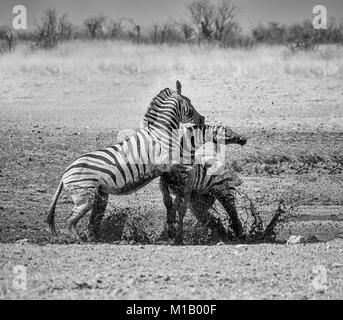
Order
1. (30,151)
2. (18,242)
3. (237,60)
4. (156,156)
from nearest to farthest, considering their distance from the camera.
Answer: (18,242)
(156,156)
(30,151)
(237,60)

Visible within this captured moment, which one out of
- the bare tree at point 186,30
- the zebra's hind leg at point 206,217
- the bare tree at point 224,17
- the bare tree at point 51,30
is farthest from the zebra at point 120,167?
the bare tree at point 186,30

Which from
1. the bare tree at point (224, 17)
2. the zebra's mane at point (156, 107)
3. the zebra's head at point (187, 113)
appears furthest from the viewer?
the bare tree at point (224, 17)

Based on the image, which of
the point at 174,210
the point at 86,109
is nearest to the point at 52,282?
the point at 174,210

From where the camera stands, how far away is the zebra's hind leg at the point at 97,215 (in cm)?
966

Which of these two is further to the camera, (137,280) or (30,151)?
(30,151)

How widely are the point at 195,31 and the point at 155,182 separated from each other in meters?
19.4

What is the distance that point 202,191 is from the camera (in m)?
10.1

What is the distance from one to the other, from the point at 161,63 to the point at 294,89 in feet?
11.0

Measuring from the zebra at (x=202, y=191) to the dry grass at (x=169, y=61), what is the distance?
8.16m

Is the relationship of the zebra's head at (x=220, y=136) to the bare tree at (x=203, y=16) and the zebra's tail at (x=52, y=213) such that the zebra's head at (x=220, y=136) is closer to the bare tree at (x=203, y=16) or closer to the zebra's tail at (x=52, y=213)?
the zebra's tail at (x=52, y=213)

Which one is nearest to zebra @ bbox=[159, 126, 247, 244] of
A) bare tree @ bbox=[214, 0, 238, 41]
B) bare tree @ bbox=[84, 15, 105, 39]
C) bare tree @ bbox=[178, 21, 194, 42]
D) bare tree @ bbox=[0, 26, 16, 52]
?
bare tree @ bbox=[0, 26, 16, 52]
